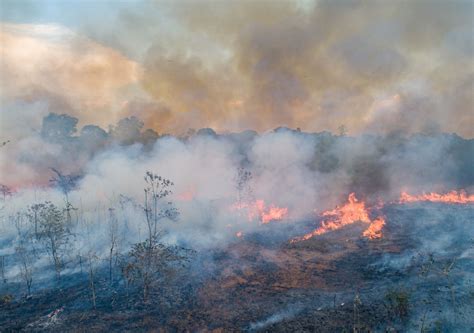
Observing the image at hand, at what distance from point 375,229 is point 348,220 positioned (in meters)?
3.32

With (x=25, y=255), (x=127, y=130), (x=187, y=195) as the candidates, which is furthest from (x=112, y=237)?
(x=127, y=130)

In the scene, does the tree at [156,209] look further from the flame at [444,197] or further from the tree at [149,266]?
the flame at [444,197]

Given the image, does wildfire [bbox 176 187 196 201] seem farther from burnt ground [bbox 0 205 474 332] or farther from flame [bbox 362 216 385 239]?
flame [bbox 362 216 385 239]

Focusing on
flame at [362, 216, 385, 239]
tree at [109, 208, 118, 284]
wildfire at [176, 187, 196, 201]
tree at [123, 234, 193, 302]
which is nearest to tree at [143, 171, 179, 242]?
tree at [123, 234, 193, 302]

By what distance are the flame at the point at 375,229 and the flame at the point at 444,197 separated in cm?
713

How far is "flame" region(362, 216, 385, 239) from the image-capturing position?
91.0ft

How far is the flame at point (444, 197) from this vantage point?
35.8 meters

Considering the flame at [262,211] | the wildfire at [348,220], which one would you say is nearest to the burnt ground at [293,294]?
the wildfire at [348,220]

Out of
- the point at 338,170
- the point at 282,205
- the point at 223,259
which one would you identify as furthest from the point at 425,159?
the point at 223,259

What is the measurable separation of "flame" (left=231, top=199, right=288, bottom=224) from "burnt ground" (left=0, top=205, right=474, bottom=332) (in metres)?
7.87

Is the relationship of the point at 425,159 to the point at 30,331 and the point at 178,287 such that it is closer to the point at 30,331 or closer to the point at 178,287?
the point at 178,287

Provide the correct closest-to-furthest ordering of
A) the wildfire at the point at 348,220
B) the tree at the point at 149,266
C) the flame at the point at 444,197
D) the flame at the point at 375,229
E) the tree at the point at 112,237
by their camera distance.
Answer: the tree at the point at 149,266 < the tree at the point at 112,237 < the flame at the point at 375,229 < the wildfire at the point at 348,220 < the flame at the point at 444,197

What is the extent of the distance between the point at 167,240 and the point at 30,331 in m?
12.4

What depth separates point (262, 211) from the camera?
3672cm
